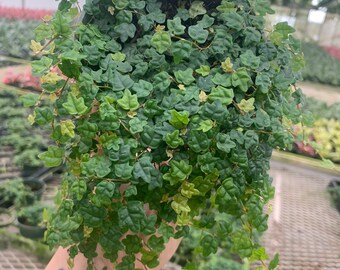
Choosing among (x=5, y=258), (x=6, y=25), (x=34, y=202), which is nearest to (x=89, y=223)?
(x=5, y=258)

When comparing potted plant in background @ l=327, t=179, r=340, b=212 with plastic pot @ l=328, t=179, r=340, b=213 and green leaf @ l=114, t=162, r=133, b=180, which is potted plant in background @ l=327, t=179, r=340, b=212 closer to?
plastic pot @ l=328, t=179, r=340, b=213

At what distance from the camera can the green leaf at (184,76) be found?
747mm

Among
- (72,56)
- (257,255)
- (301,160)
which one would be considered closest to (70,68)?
(72,56)

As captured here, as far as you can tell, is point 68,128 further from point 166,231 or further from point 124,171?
point 166,231

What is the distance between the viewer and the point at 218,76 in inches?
29.5

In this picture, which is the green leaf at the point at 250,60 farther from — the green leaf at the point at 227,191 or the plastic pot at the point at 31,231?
the plastic pot at the point at 31,231

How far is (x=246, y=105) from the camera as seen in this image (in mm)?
739

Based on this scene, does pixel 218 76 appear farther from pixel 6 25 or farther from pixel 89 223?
pixel 6 25

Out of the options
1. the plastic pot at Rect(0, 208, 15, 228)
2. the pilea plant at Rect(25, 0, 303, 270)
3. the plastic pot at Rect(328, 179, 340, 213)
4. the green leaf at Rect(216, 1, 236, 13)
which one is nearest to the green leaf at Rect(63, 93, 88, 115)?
the pilea plant at Rect(25, 0, 303, 270)

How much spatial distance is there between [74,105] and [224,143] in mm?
247

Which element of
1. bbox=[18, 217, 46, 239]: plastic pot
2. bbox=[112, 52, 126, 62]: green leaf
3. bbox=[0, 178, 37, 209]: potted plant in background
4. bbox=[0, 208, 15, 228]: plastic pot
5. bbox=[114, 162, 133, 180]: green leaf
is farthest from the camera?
bbox=[0, 178, 37, 209]: potted plant in background

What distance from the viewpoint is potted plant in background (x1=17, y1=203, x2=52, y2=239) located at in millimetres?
2266

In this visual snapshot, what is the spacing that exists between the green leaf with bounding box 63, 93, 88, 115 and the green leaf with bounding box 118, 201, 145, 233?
17 centimetres

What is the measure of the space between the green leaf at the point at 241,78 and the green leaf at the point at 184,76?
0.07 m
